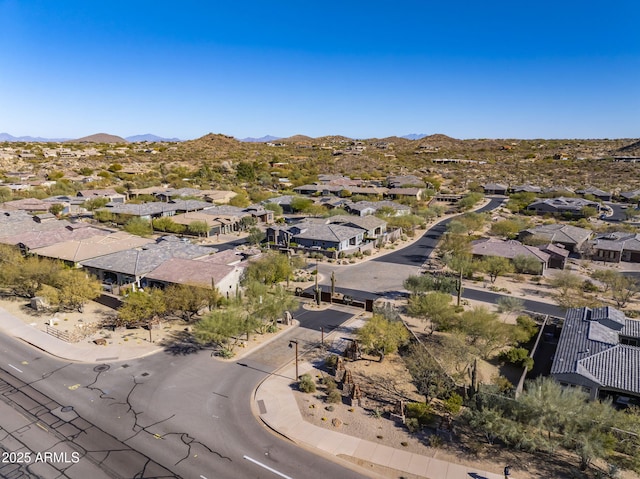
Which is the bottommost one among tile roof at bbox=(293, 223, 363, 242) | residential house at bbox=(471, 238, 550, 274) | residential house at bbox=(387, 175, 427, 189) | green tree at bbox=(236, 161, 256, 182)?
residential house at bbox=(471, 238, 550, 274)

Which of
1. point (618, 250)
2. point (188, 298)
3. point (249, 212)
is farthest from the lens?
point (249, 212)

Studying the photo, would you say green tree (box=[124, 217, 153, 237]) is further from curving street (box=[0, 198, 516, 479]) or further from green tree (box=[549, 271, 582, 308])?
green tree (box=[549, 271, 582, 308])

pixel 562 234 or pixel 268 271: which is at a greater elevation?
pixel 562 234

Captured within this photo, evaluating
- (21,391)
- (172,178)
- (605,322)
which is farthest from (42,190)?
(605,322)

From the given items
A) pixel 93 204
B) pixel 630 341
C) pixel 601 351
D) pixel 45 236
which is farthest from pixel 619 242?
pixel 93 204

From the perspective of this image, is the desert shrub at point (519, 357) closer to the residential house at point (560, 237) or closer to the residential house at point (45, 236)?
the residential house at point (560, 237)

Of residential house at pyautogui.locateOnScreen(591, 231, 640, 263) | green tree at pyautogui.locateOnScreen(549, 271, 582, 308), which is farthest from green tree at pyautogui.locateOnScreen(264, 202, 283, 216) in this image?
residential house at pyautogui.locateOnScreen(591, 231, 640, 263)

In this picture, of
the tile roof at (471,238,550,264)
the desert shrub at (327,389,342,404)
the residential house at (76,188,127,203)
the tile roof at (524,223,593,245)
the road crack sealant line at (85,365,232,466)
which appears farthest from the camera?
the residential house at (76,188,127,203)

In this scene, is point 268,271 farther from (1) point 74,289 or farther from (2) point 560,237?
(2) point 560,237
